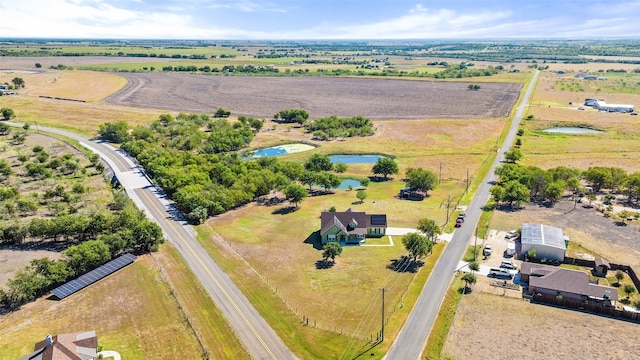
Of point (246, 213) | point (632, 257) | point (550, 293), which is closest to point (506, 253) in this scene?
point (550, 293)

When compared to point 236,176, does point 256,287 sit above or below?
below

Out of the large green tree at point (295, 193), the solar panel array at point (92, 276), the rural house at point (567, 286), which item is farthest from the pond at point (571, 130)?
the solar panel array at point (92, 276)

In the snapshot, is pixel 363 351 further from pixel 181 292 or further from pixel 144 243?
pixel 144 243

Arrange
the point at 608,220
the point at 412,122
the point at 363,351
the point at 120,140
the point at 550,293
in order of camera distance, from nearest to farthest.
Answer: the point at 363,351 → the point at 550,293 → the point at 608,220 → the point at 120,140 → the point at 412,122

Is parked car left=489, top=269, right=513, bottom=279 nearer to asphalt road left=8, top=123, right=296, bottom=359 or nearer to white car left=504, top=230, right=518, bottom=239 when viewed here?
white car left=504, top=230, right=518, bottom=239

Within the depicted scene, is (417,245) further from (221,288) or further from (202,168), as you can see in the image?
(202,168)

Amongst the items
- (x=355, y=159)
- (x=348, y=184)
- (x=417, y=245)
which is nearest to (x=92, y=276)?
(x=417, y=245)
